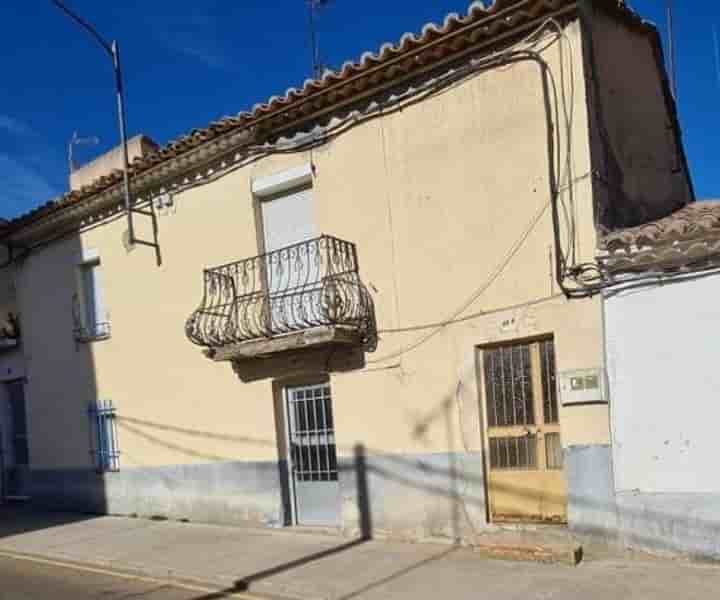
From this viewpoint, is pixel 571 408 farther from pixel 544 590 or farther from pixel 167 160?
pixel 167 160

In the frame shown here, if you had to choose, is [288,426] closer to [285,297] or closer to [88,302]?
[285,297]

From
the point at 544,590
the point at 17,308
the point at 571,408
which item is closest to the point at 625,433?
the point at 571,408

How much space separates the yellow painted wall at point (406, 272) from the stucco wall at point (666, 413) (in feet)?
0.93

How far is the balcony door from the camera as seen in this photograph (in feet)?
29.6

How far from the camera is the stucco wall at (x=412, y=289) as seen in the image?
23.6 ft

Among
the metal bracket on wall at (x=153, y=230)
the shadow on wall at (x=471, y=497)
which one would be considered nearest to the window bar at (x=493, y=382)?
the shadow on wall at (x=471, y=497)

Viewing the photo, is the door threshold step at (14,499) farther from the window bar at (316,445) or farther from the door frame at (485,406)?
the door frame at (485,406)

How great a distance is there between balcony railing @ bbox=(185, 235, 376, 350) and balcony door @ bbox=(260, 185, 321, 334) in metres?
0.01

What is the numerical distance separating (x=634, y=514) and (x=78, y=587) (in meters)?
5.60

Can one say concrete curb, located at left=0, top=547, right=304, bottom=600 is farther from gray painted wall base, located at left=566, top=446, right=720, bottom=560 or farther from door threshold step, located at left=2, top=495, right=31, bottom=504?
door threshold step, located at left=2, top=495, right=31, bottom=504

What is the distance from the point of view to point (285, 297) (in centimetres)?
923

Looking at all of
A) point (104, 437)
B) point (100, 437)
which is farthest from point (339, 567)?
point (100, 437)

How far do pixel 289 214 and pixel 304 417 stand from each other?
8.96 ft

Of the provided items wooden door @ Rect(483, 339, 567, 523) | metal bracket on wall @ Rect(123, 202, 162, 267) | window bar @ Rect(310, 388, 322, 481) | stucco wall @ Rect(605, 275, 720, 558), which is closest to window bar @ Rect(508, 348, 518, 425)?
wooden door @ Rect(483, 339, 567, 523)
